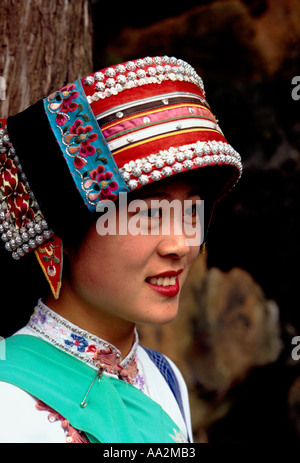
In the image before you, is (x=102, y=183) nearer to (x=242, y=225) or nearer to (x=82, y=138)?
(x=82, y=138)

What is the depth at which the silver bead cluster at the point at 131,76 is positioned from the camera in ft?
4.17

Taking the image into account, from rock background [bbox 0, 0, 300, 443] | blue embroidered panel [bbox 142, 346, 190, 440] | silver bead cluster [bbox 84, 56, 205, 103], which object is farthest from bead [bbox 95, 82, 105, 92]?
rock background [bbox 0, 0, 300, 443]

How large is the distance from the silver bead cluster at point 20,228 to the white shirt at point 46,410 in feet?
0.61

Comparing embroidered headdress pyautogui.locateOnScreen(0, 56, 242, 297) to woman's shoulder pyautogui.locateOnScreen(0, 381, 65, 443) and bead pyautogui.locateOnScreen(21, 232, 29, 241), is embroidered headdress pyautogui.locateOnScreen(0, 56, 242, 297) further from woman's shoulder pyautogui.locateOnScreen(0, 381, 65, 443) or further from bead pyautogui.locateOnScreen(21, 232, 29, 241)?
woman's shoulder pyautogui.locateOnScreen(0, 381, 65, 443)

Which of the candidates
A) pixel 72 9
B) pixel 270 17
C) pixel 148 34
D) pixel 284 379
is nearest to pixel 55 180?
pixel 72 9

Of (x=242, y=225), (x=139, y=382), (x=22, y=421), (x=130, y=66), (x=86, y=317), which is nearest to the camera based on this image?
(x=22, y=421)

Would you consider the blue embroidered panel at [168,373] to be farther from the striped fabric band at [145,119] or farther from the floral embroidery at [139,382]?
the striped fabric band at [145,119]

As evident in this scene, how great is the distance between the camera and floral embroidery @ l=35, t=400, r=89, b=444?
1230mm

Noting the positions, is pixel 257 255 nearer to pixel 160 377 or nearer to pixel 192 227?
pixel 160 377

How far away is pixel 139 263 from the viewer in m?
1.30

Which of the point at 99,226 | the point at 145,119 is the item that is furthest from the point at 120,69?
the point at 99,226

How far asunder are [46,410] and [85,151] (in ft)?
1.95

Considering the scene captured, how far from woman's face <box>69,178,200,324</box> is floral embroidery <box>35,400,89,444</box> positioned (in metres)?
0.27

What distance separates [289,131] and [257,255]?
2.03 feet
